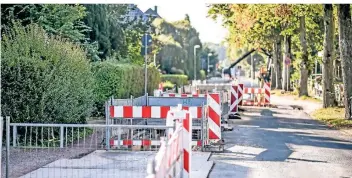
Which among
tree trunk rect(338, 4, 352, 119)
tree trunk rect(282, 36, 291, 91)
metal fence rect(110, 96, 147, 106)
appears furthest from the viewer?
tree trunk rect(282, 36, 291, 91)

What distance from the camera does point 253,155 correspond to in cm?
1567

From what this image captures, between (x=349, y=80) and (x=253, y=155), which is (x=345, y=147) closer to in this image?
(x=253, y=155)

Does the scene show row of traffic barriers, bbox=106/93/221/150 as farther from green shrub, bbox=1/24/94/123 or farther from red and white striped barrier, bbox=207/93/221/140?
green shrub, bbox=1/24/94/123

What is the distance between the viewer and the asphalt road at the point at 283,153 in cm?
1312

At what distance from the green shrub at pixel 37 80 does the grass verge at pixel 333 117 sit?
10.3m

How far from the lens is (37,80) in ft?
54.3

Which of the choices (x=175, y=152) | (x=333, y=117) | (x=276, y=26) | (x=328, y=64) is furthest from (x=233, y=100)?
(x=276, y=26)

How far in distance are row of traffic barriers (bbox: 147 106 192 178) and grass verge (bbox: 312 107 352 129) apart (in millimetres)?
13945

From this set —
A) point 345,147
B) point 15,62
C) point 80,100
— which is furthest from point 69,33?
point 345,147

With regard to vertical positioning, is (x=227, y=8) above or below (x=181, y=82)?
above

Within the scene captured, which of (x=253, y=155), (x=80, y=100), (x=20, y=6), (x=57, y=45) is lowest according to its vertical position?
(x=253, y=155)

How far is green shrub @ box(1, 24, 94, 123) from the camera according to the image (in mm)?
16375

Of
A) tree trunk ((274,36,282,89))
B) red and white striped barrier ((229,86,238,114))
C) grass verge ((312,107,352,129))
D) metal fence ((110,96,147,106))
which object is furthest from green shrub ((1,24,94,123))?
tree trunk ((274,36,282,89))

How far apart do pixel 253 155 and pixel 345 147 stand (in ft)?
10.2
